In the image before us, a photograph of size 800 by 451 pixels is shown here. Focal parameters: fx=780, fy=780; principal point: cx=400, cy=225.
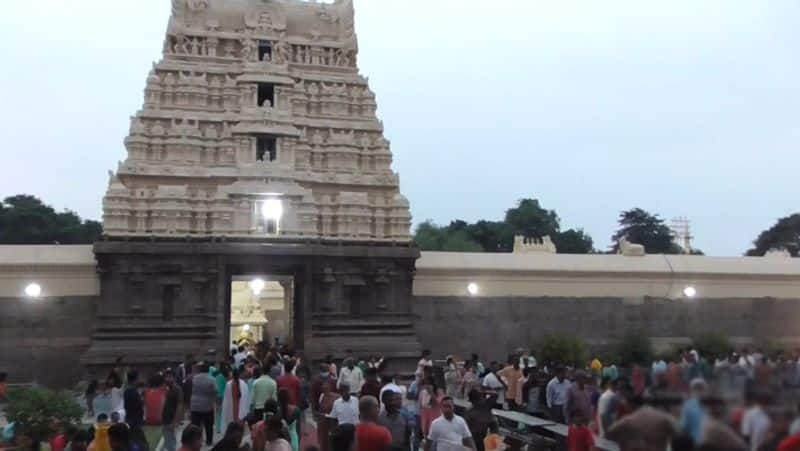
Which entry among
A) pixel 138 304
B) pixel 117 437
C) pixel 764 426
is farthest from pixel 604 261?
pixel 764 426

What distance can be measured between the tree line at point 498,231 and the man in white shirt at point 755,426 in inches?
2332

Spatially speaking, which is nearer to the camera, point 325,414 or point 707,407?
point 707,407

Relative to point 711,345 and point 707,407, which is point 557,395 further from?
point 711,345

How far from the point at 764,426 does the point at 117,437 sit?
5227 millimetres

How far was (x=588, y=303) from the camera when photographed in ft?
82.3

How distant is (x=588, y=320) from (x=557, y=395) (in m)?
14.0

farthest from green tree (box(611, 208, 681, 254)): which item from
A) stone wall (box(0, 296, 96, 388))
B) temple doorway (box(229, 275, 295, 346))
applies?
stone wall (box(0, 296, 96, 388))

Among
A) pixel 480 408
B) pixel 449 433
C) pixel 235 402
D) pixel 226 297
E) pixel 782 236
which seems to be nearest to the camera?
pixel 449 433

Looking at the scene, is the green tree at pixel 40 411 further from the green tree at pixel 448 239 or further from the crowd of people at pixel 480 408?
the green tree at pixel 448 239

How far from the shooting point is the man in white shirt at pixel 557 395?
1138 centimetres

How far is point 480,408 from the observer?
9242 millimetres

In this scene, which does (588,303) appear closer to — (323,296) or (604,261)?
(604,261)

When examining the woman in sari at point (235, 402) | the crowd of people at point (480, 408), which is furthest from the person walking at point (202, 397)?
the woman in sari at point (235, 402)

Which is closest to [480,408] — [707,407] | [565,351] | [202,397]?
[202,397]
